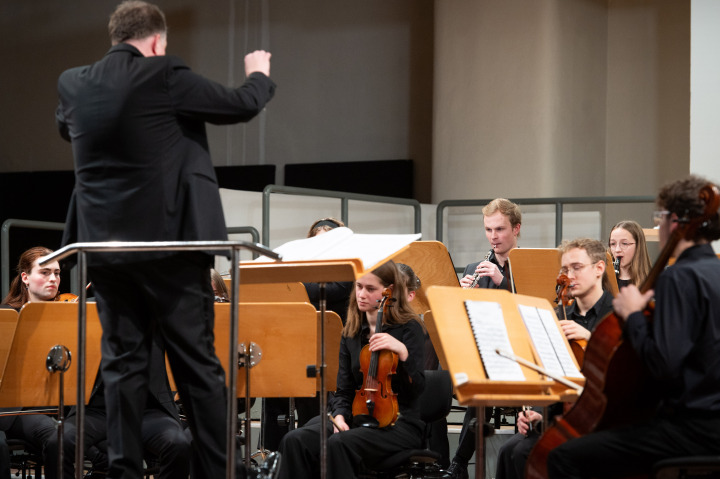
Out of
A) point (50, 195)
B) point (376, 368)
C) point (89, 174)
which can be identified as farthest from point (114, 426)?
point (50, 195)

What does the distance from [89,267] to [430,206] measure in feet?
17.7

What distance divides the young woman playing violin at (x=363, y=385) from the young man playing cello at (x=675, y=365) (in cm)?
114

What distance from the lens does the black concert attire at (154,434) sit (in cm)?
354

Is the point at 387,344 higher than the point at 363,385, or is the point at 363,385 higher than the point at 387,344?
the point at 387,344

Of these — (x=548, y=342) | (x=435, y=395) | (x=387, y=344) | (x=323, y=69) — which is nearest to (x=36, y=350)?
(x=387, y=344)

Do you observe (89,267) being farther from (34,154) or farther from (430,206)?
(34,154)

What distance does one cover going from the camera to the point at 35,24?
10172 mm

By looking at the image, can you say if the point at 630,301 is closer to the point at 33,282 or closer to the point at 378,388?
the point at 378,388

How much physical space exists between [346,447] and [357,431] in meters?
0.08

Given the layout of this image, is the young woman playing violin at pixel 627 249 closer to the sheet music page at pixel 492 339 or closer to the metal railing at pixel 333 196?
the sheet music page at pixel 492 339

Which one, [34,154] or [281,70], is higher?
[281,70]

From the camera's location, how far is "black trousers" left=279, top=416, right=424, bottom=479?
138 inches

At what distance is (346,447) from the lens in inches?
138

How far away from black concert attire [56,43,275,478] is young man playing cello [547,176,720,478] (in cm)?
102
